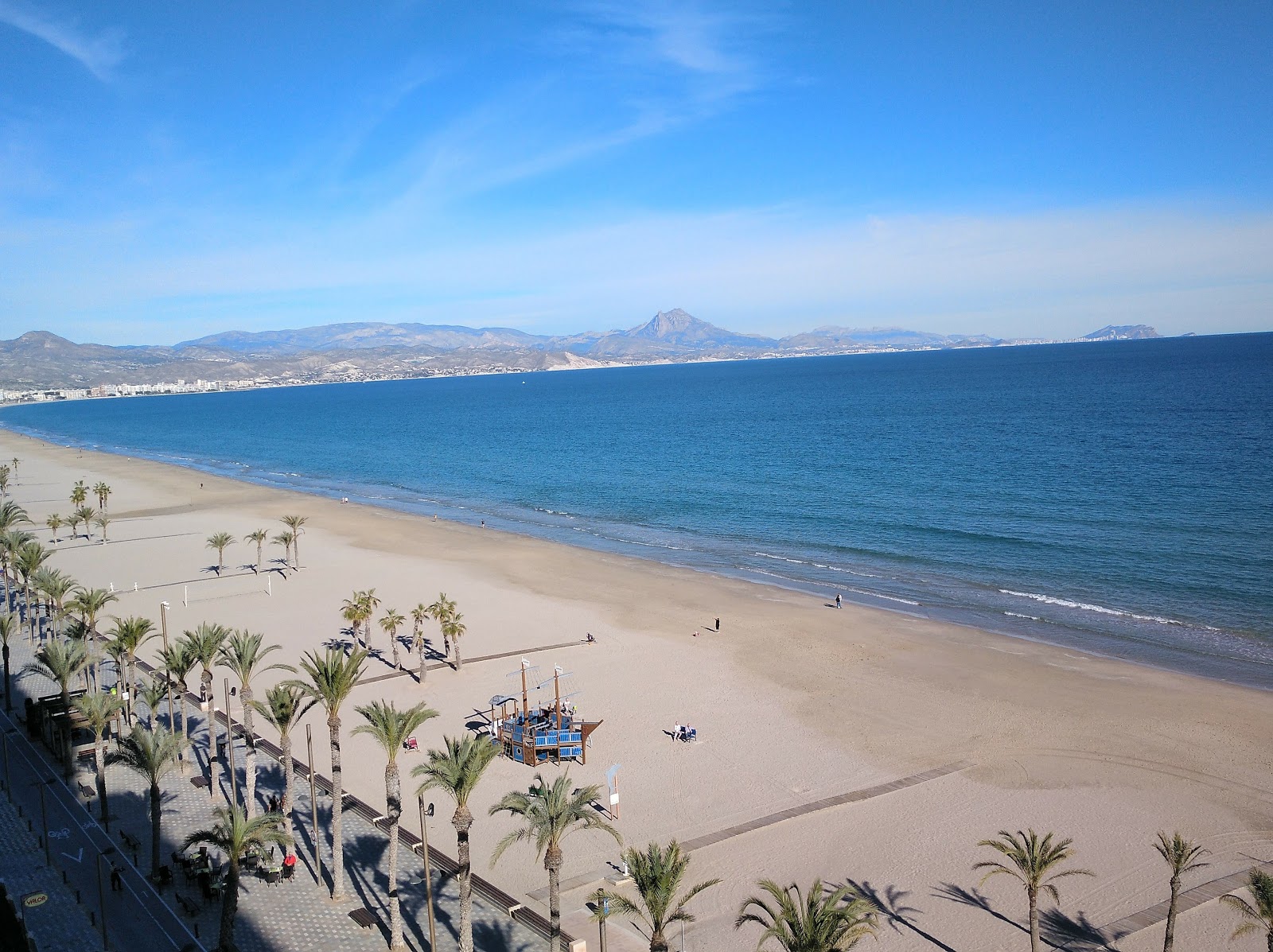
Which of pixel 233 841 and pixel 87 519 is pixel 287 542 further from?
pixel 233 841

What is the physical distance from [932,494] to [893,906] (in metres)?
56.5

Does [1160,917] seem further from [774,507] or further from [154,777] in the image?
[774,507]

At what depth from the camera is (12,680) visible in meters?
35.2

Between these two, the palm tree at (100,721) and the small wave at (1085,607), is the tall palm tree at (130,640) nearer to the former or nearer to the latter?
the palm tree at (100,721)

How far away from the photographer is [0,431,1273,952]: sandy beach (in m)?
22.4

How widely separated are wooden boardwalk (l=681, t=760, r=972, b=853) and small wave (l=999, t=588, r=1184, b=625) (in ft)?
66.4

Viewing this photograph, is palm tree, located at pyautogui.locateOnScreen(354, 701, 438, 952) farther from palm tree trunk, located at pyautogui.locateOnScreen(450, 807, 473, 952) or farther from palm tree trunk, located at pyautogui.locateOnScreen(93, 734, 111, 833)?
palm tree trunk, located at pyautogui.locateOnScreen(93, 734, 111, 833)

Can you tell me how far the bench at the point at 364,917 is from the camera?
19969mm

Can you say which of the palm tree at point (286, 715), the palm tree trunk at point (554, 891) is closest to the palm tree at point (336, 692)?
the palm tree at point (286, 715)

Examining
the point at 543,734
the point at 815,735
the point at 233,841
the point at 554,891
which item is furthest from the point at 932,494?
the point at 233,841

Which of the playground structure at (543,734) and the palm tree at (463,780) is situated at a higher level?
the palm tree at (463,780)

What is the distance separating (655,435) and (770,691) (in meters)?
97.5

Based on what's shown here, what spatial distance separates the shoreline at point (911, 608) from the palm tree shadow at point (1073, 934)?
66.3 ft

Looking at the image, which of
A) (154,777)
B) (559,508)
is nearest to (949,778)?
(154,777)
